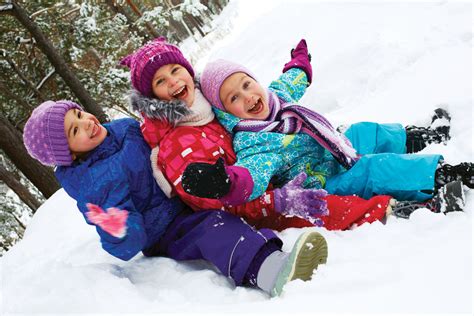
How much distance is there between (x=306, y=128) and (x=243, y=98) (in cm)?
45

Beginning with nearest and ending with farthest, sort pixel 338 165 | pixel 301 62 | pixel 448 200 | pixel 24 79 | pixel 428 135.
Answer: pixel 448 200
pixel 338 165
pixel 428 135
pixel 301 62
pixel 24 79

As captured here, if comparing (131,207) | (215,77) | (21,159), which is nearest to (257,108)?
(215,77)

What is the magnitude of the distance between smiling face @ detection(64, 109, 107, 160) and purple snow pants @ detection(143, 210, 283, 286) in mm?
699

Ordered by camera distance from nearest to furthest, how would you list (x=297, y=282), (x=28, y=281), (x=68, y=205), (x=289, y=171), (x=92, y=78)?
(x=297, y=282) → (x=28, y=281) → (x=289, y=171) → (x=68, y=205) → (x=92, y=78)

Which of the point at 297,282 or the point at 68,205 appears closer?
the point at 297,282

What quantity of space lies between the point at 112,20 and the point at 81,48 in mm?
1711

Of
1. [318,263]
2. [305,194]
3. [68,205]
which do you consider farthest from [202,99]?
[68,205]

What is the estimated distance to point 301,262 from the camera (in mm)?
1794

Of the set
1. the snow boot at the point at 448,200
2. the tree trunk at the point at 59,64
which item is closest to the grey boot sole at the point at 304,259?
the snow boot at the point at 448,200

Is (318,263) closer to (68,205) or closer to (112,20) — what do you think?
(68,205)

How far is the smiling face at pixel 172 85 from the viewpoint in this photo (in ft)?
8.74

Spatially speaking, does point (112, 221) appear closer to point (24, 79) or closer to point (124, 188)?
point (124, 188)

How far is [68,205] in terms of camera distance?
4.44 meters

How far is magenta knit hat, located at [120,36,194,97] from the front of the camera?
8.75ft
